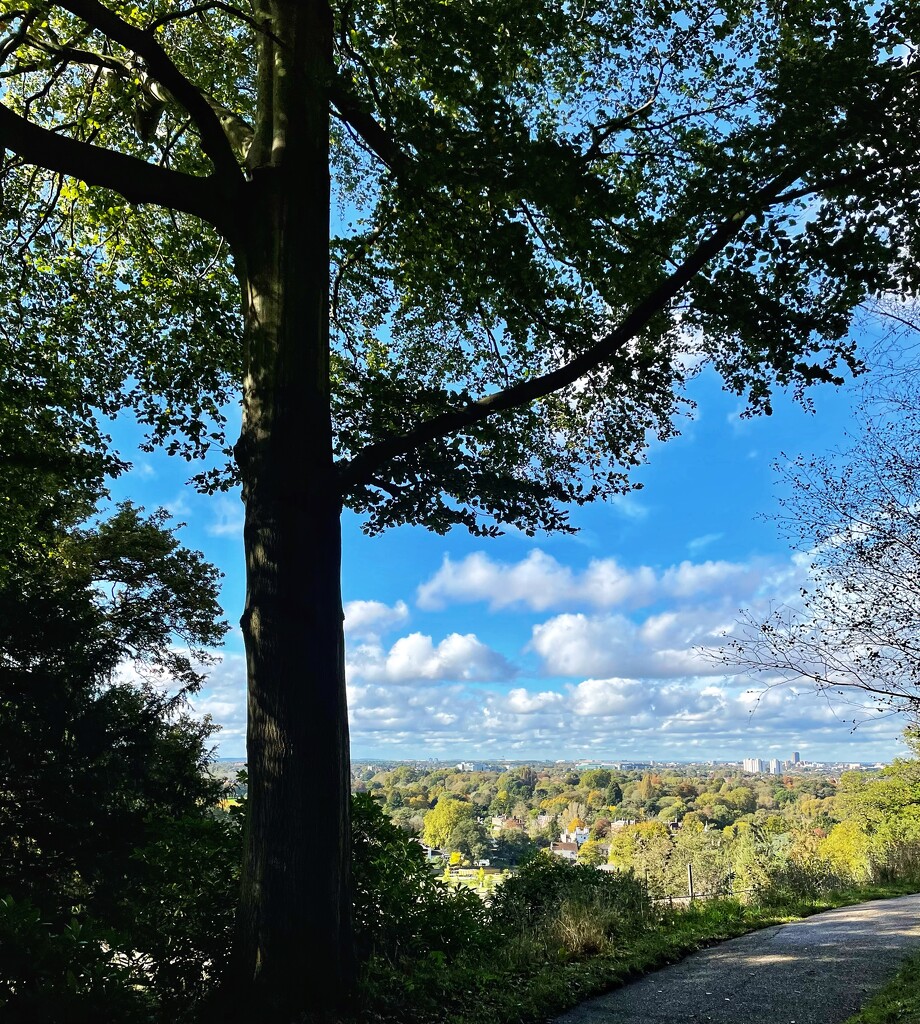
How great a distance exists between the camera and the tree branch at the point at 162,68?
17.9 ft

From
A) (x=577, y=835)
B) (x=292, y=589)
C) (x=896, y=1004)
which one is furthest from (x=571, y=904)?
(x=577, y=835)

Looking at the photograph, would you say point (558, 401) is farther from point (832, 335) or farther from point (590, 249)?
point (832, 335)

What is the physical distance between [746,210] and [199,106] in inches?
182

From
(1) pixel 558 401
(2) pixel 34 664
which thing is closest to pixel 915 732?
(1) pixel 558 401

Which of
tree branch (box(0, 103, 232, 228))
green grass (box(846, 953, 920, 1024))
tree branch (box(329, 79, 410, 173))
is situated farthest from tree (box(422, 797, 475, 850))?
tree branch (box(0, 103, 232, 228))

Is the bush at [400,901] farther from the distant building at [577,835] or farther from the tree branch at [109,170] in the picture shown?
the distant building at [577,835]

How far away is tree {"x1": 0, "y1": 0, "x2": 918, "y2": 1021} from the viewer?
16.8 feet

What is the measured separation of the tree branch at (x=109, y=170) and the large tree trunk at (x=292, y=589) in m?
0.35

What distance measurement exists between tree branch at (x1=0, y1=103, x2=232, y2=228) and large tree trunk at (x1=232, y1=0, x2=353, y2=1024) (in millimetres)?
353

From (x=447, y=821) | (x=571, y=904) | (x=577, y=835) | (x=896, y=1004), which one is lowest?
(x=577, y=835)

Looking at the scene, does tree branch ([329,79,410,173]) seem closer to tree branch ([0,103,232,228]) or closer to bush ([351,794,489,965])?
tree branch ([0,103,232,228])

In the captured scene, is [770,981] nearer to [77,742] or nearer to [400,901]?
[400,901]

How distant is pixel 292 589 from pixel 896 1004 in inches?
192

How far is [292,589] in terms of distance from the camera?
16.7ft
